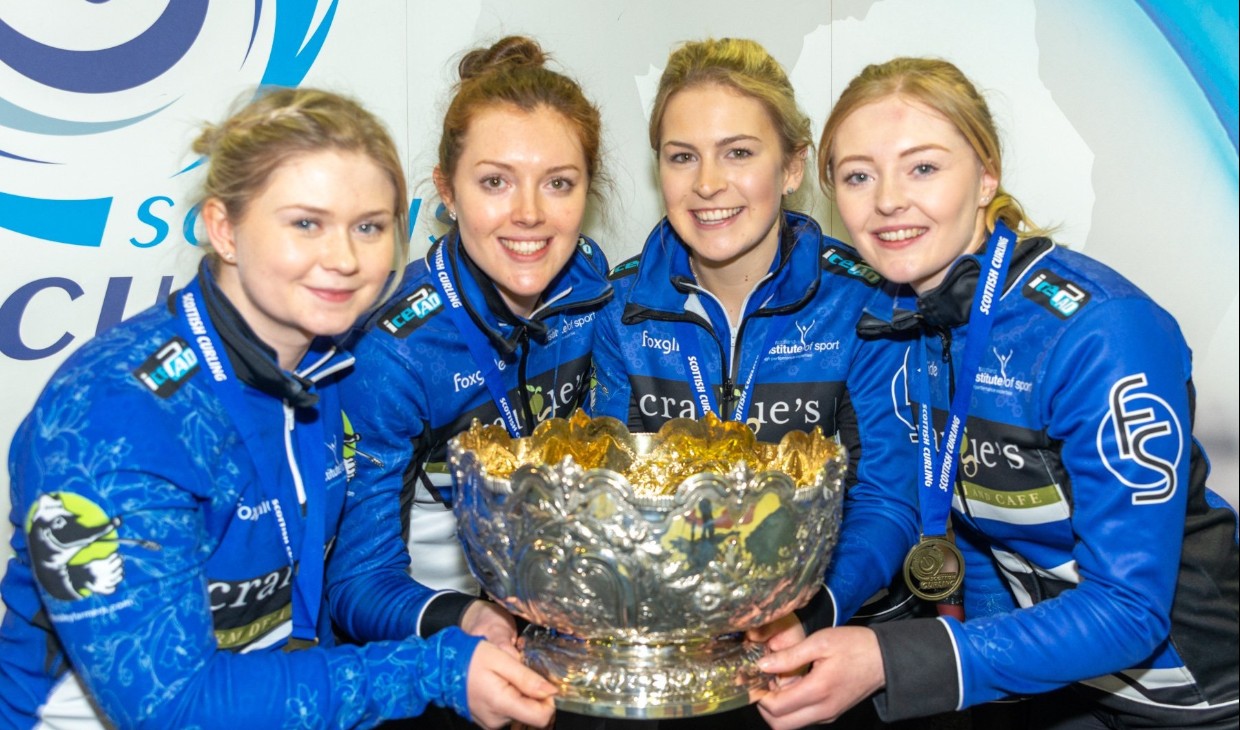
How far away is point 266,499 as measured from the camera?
144 centimetres

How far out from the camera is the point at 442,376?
1.82m

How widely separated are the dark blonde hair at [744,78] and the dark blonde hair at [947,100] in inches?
7.8

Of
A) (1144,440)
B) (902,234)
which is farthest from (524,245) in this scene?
(1144,440)

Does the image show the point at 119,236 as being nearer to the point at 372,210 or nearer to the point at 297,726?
the point at 372,210

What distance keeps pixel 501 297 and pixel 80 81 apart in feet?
3.07

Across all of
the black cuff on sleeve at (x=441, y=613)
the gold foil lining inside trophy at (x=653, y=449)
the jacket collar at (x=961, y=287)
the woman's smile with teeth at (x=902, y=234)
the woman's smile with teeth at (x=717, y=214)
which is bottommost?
the black cuff on sleeve at (x=441, y=613)

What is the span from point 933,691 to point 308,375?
0.87 metres

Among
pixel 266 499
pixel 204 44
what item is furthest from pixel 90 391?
pixel 204 44

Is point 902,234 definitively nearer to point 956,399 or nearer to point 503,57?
point 956,399

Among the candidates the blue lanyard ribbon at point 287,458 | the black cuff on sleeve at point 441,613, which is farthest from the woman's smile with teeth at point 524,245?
the black cuff on sleeve at point 441,613

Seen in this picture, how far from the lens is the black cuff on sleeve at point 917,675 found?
4.65ft

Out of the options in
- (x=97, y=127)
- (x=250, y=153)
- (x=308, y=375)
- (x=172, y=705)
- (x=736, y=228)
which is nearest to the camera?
(x=172, y=705)

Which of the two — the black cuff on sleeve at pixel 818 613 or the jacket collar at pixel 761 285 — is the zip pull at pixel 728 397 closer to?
the jacket collar at pixel 761 285

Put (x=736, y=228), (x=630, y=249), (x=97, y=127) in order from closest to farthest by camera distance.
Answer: (x=736, y=228) → (x=97, y=127) → (x=630, y=249)
